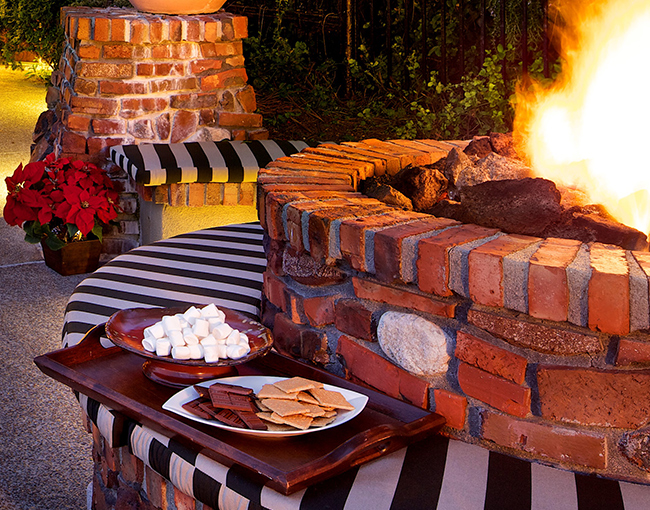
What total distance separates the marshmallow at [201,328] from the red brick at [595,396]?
72 cm

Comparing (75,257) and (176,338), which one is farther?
(75,257)

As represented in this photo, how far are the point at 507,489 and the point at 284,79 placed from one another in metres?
4.24

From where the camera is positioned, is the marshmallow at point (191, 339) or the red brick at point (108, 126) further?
the red brick at point (108, 126)

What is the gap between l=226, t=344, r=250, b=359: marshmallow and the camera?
164cm

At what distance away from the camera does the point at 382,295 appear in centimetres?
166

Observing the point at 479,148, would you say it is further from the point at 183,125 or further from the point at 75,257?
the point at 75,257

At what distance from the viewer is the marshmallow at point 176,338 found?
1635mm

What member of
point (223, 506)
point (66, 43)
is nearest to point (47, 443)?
point (223, 506)

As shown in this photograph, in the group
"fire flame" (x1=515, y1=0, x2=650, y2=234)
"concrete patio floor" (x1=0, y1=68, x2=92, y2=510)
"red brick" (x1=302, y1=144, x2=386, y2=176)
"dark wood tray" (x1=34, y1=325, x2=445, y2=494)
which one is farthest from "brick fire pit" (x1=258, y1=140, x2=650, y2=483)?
"concrete patio floor" (x1=0, y1=68, x2=92, y2=510)

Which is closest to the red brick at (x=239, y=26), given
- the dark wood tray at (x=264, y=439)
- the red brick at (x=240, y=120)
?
the red brick at (x=240, y=120)

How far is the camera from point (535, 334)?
1.43 metres

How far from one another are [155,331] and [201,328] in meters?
0.10

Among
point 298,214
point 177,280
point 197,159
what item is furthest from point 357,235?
point 197,159

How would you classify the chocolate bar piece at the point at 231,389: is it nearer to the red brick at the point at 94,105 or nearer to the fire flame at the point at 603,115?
the fire flame at the point at 603,115
